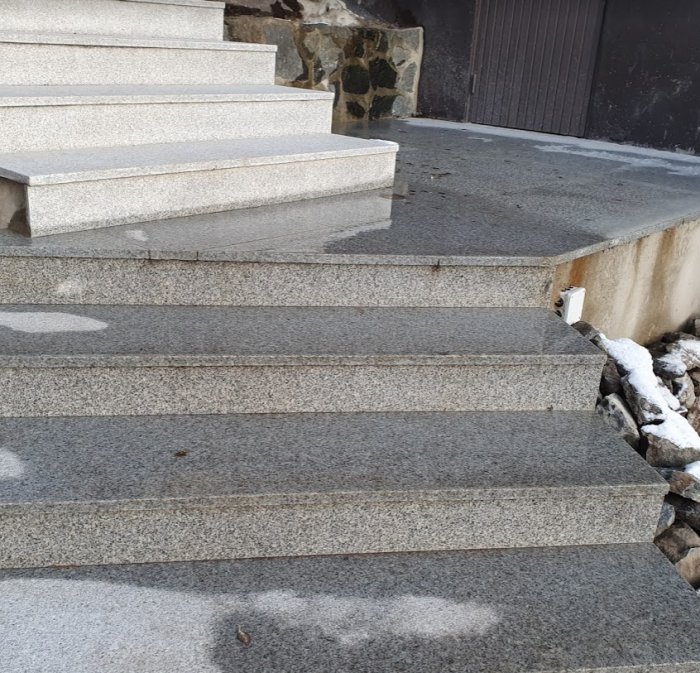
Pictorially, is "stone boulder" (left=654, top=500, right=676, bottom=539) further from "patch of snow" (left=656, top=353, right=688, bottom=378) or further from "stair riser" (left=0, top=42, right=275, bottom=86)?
"stair riser" (left=0, top=42, right=275, bottom=86)

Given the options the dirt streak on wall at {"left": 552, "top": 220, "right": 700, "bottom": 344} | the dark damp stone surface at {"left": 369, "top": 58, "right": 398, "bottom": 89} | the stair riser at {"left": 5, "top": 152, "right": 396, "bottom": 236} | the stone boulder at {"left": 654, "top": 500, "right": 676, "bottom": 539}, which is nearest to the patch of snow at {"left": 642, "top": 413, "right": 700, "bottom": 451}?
the stone boulder at {"left": 654, "top": 500, "right": 676, "bottom": 539}

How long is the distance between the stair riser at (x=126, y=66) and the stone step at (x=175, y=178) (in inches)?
16.5

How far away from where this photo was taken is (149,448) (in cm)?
220

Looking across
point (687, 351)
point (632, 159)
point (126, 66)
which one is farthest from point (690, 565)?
point (632, 159)

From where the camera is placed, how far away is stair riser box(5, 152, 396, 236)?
274 cm

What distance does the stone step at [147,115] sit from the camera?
119 inches

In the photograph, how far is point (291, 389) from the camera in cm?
244

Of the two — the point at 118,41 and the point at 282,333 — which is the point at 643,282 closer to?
the point at 282,333

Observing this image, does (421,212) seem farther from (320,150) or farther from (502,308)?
(502,308)

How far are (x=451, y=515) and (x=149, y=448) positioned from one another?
0.80 m

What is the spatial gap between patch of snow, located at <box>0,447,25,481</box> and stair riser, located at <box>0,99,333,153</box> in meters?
1.35

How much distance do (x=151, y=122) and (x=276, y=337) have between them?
1328 millimetres

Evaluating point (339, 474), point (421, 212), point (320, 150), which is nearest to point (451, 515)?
point (339, 474)

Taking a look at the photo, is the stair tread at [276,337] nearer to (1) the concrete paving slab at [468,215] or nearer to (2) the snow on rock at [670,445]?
(1) the concrete paving slab at [468,215]
